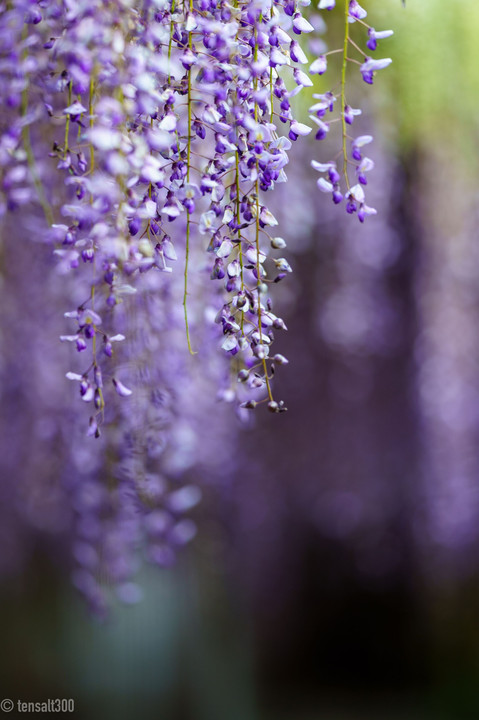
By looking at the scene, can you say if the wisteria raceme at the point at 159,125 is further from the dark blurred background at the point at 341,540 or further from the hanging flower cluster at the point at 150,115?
the dark blurred background at the point at 341,540

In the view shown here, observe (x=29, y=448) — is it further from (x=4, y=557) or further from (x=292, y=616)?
(x=292, y=616)

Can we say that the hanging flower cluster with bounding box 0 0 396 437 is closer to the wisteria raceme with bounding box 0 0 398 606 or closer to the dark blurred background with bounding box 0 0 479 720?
the wisteria raceme with bounding box 0 0 398 606

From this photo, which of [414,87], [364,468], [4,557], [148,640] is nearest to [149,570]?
[148,640]

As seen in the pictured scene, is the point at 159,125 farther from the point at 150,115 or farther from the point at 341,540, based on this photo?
the point at 341,540

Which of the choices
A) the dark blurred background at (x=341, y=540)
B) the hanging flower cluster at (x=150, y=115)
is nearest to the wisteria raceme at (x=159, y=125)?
the hanging flower cluster at (x=150, y=115)

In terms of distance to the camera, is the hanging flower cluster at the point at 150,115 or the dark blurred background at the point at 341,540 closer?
the hanging flower cluster at the point at 150,115

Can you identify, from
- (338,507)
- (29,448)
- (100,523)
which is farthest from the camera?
(338,507)

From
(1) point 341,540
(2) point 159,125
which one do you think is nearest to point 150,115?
(2) point 159,125

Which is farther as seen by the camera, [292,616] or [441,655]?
[292,616]
